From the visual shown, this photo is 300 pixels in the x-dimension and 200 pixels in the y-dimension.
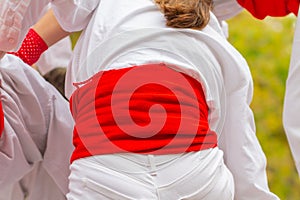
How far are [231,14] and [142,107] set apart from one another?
0.37 m

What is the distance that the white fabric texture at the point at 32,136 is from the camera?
3.84 feet

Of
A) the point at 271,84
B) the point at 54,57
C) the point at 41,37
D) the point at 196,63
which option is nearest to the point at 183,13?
the point at 196,63

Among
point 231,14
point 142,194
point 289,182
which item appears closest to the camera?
point 142,194

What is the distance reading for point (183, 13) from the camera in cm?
105

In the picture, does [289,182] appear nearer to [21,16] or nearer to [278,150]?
[278,150]

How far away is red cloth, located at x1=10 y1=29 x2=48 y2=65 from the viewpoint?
1.24m

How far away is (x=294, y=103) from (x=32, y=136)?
47 centimetres

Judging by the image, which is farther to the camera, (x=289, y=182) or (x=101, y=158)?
(x=289, y=182)

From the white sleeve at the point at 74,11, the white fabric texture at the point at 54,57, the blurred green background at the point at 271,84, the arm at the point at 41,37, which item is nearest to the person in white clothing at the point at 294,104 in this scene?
the white sleeve at the point at 74,11

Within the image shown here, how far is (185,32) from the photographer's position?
3.45 ft

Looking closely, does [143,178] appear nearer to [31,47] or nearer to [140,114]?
[140,114]

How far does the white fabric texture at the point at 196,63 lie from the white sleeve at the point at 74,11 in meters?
0.01

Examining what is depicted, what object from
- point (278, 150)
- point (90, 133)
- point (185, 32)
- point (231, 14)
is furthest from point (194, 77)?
point (278, 150)

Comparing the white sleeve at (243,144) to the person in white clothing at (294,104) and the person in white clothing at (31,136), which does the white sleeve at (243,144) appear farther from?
the person in white clothing at (31,136)
